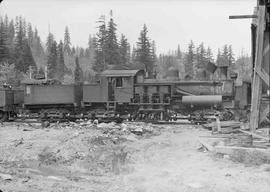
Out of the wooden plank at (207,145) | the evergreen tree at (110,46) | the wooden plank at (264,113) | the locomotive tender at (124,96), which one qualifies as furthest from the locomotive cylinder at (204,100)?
the evergreen tree at (110,46)

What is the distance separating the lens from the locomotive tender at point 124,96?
1997 cm

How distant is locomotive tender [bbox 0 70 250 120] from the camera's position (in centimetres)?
1997

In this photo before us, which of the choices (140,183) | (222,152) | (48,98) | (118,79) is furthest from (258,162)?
(48,98)

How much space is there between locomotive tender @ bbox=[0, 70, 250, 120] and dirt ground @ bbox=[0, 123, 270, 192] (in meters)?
5.30

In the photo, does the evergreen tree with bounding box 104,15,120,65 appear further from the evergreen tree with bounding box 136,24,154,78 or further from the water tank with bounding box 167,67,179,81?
the water tank with bounding box 167,67,179,81

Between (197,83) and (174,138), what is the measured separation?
24.2 feet

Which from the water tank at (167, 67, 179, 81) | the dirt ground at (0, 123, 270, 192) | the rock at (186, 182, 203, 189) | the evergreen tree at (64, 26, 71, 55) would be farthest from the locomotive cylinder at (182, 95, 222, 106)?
the evergreen tree at (64, 26, 71, 55)

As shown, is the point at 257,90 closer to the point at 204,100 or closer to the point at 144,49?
the point at 204,100

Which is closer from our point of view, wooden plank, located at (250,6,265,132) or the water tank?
wooden plank, located at (250,6,265,132)

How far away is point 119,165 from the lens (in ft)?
32.9

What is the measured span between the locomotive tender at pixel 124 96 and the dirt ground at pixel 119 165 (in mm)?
5296

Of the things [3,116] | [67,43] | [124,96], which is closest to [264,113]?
[124,96]

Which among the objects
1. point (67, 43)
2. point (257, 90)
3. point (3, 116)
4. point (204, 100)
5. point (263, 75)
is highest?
point (67, 43)

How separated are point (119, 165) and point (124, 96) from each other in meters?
11.1
